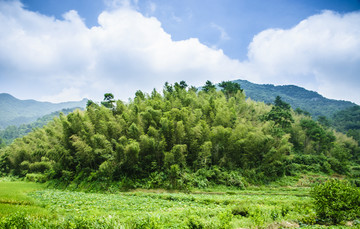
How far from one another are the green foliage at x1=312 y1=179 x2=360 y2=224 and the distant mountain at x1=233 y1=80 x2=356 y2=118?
8939 centimetres

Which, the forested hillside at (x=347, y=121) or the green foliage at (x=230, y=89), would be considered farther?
the forested hillside at (x=347, y=121)

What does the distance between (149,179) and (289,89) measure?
139m

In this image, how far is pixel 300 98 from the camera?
113 m

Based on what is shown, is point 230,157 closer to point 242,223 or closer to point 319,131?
point 242,223

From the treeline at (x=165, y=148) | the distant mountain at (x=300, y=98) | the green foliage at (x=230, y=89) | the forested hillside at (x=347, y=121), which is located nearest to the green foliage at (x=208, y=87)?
the green foliage at (x=230, y=89)

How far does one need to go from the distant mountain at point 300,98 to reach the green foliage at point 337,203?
293 ft

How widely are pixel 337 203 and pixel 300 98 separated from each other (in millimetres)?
131002

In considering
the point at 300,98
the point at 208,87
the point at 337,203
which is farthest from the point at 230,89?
the point at 300,98

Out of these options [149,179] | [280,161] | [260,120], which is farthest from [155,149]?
[260,120]

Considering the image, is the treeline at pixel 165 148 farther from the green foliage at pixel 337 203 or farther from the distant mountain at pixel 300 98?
the distant mountain at pixel 300 98

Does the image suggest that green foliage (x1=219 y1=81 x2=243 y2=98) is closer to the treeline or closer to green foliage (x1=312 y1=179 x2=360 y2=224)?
the treeline

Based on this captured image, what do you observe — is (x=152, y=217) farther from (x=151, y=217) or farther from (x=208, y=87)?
(x=208, y=87)

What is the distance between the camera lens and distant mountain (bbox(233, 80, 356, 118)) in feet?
300

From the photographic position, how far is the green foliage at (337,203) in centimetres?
631
